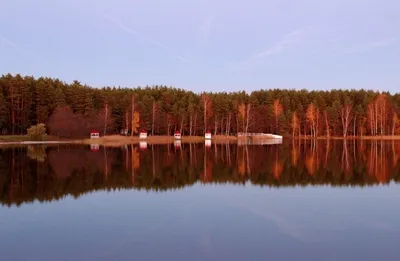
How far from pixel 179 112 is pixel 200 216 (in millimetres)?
87709

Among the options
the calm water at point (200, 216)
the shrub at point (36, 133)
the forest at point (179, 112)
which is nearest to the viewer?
the calm water at point (200, 216)

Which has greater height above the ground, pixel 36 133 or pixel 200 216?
pixel 36 133

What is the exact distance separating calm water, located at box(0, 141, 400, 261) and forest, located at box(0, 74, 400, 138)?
207 feet

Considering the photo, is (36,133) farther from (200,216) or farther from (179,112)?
(200,216)

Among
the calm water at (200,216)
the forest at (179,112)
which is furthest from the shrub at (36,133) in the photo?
the calm water at (200,216)

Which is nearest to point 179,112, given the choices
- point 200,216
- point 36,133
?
point 36,133

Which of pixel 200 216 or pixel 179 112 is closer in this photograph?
pixel 200 216

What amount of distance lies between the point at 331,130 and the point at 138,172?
94.2 meters

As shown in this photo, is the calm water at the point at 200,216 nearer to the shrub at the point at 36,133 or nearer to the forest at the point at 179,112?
the shrub at the point at 36,133

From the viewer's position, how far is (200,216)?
13430 mm

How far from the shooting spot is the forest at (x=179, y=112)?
83.8 metres

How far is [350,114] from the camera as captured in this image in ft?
352

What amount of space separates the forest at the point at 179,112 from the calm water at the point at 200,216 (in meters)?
63.1

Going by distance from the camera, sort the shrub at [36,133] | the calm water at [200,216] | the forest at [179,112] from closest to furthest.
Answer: the calm water at [200,216] → the shrub at [36,133] → the forest at [179,112]
